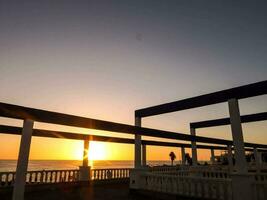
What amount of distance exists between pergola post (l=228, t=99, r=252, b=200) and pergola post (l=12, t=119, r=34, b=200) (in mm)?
6796

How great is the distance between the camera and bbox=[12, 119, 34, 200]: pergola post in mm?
6530

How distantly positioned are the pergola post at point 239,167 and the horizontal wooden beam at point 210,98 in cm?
34

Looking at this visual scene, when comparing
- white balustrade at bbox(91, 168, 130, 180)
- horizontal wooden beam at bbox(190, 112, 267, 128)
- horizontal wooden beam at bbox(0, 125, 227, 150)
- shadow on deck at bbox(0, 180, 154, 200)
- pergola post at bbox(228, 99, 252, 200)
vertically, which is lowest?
shadow on deck at bbox(0, 180, 154, 200)

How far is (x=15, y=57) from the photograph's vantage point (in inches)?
326

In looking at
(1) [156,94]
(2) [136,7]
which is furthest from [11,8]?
(1) [156,94]

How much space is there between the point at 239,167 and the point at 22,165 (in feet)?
23.4

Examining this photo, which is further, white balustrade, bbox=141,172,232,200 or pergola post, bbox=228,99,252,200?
white balustrade, bbox=141,172,232,200

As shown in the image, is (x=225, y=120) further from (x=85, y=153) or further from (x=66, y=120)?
(x=66, y=120)

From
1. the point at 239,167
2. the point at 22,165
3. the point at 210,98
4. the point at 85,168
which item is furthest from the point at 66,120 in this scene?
the point at 85,168

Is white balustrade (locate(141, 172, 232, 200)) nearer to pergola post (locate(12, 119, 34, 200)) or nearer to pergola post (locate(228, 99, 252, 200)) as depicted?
pergola post (locate(228, 99, 252, 200))

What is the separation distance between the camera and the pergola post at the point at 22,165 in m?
6.53

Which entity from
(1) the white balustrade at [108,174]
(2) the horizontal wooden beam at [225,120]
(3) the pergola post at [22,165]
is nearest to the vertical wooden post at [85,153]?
(1) the white balustrade at [108,174]

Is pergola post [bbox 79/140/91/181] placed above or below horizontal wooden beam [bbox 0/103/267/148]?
below

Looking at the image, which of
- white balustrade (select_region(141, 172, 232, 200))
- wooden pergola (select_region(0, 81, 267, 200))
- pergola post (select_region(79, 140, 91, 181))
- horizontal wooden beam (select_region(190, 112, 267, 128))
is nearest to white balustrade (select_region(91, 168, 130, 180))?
pergola post (select_region(79, 140, 91, 181))
